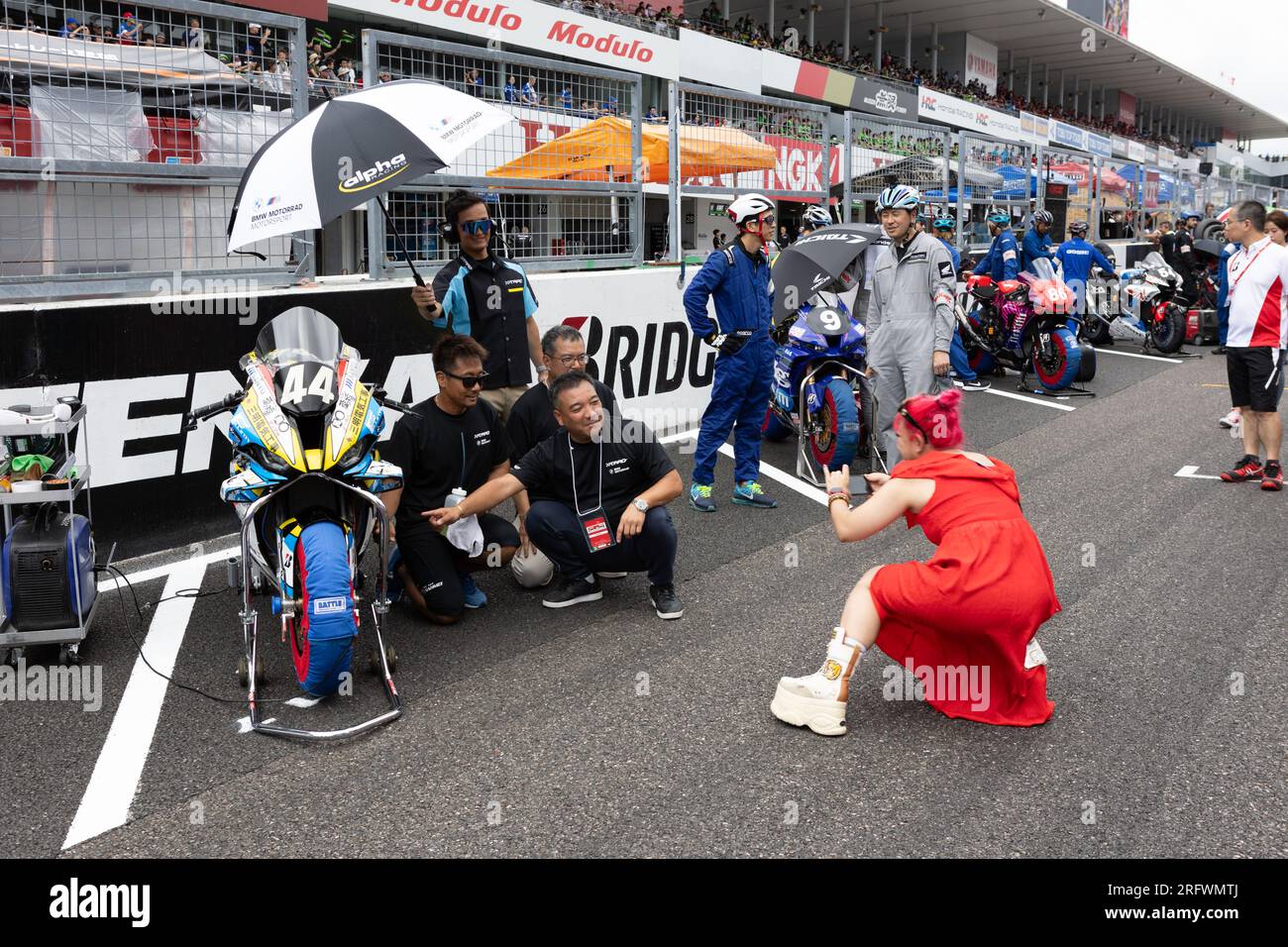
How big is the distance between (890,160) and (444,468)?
9.85 metres

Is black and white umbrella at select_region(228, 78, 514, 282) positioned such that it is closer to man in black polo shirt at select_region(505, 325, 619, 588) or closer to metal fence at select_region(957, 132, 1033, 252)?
man in black polo shirt at select_region(505, 325, 619, 588)

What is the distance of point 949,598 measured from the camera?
3.97m

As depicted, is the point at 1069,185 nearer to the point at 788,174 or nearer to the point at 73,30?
the point at 788,174

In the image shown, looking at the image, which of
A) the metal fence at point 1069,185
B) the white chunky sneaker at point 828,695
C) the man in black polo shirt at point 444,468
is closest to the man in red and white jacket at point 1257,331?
the white chunky sneaker at point 828,695

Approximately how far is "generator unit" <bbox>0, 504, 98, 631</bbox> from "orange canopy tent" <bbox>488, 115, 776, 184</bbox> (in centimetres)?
453

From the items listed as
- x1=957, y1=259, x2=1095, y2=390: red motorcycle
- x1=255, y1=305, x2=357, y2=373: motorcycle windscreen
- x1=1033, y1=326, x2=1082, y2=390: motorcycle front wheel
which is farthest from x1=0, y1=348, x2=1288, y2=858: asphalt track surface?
x1=957, y1=259, x2=1095, y2=390: red motorcycle

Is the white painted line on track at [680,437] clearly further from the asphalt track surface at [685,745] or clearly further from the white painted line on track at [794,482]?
the asphalt track surface at [685,745]

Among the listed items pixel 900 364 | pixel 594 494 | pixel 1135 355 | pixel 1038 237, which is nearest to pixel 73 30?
pixel 594 494

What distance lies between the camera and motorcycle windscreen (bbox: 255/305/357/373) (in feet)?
15.3

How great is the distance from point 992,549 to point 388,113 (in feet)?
11.0

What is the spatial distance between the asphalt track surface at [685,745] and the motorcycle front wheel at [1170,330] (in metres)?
11.1

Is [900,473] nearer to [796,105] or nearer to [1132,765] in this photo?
[1132,765]

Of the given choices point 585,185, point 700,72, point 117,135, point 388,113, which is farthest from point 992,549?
point 700,72

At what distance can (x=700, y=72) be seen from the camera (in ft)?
89.4
